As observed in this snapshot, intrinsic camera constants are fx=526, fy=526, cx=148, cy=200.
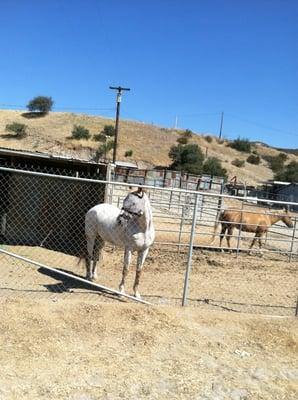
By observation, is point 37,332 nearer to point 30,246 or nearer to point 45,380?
point 45,380

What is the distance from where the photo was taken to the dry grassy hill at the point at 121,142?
68.2 metres

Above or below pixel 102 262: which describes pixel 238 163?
above

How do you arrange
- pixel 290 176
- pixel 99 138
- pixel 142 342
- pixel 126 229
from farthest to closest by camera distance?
pixel 99 138, pixel 290 176, pixel 126 229, pixel 142 342

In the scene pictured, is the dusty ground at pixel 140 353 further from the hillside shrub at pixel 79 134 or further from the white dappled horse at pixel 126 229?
the hillside shrub at pixel 79 134

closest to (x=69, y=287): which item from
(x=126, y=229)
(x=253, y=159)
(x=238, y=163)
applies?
(x=126, y=229)

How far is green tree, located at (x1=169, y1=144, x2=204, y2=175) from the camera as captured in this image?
64.6 m

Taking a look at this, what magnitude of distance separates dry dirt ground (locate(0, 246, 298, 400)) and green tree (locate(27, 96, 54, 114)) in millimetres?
86683

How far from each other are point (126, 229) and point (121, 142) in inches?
2711

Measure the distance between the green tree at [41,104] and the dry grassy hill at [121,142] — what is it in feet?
4.73

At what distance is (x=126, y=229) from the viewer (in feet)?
24.1

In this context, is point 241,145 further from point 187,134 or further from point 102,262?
point 102,262

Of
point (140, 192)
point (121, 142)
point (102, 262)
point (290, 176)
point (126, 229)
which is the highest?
point (121, 142)

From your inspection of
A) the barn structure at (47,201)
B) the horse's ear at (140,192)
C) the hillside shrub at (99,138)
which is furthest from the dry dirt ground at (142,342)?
the hillside shrub at (99,138)

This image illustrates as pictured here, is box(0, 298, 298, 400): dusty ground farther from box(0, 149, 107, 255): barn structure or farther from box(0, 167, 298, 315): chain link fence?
box(0, 149, 107, 255): barn structure
